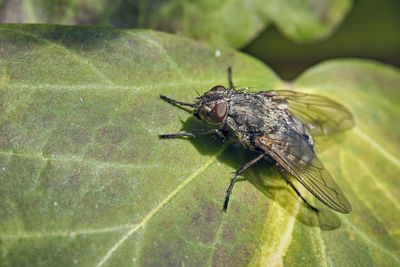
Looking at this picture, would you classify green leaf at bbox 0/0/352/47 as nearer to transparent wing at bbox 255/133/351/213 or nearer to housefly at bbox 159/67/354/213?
housefly at bbox 159/67/354/213

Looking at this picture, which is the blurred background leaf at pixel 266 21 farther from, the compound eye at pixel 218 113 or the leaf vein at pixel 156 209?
the leaf vein at pixel 156 209

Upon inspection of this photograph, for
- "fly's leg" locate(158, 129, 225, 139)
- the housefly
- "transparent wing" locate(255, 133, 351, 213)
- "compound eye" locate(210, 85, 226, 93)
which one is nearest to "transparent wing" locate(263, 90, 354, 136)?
the housefly

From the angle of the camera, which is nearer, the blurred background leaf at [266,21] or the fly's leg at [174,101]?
the fly's leg at [174,101]

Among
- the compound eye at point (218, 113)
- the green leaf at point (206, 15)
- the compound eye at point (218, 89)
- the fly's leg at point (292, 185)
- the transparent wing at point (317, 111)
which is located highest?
the green leaf at point (206, 15)

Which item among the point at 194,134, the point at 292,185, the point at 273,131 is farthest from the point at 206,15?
the point at 292,185

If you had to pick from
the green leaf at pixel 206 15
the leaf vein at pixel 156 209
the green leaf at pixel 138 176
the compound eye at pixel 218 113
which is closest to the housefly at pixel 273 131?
the compound eye at pixel 218 113

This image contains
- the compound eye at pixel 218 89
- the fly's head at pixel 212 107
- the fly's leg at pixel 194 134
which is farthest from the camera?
the compound eye at pixel 218 89

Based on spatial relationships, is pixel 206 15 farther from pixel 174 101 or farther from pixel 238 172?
pixel 238 172
